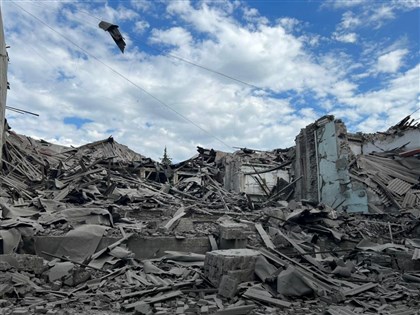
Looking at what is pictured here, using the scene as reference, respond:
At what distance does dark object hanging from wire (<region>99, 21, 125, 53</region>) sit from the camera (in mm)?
7418

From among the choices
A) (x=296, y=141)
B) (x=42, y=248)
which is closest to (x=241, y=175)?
(x=296, y=141)

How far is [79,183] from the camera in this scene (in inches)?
478

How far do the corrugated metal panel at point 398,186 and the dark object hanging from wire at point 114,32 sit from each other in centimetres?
1060

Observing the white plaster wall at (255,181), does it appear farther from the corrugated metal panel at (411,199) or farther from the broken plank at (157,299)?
the broken plank at (157,299)

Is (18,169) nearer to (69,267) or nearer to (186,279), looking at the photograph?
(69,267)

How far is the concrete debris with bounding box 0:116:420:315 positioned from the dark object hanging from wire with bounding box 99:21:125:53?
4.28 m

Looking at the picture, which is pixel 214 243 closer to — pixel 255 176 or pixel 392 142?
pixel 255 176

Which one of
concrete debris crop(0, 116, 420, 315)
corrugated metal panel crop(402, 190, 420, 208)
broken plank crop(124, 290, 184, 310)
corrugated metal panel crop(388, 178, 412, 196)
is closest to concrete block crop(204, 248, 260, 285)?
concrete debris crop(0, 116, 420, 315)

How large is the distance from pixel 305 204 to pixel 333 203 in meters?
2.67

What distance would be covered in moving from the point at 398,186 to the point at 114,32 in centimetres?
1113

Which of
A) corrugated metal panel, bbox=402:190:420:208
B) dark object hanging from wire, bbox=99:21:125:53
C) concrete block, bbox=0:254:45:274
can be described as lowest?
concrete block, bbox=0:254:45:274

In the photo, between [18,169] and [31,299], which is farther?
[18,169]

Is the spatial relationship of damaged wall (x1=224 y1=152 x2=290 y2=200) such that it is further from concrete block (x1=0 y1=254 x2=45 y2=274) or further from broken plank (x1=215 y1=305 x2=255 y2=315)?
broken plank (x1=215 y1=305 x2=255 y2=315)

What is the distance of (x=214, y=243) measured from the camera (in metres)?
7.30
